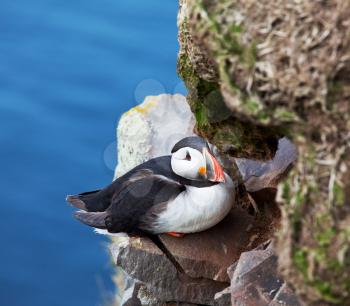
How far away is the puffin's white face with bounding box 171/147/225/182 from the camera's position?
3.55 metres

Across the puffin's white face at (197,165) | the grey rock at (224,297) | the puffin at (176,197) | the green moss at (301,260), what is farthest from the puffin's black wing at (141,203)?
the green moss at (301,260)

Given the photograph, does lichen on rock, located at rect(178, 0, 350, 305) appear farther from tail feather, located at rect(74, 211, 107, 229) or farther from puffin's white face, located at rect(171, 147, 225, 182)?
tail feather, located at rect(74, 211, 107, 229)

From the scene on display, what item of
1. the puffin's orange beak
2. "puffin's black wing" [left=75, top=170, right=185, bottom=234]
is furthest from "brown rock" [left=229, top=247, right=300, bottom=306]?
"puffin's black wing" [left=75, top=170, right=185, bottom=234]

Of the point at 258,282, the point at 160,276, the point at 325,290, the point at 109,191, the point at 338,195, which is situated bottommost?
the point at 325,290

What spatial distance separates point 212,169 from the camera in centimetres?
359

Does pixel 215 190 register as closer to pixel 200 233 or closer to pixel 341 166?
pixel 200 233

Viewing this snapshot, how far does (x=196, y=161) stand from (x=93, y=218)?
706 mm

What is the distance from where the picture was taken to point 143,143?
5.09 m

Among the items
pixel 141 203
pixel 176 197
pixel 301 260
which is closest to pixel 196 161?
pixel 176 197

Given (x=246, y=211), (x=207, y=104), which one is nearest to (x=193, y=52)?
(x=207, y=104)

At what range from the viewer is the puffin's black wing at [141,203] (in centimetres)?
366

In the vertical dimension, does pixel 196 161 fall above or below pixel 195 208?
above

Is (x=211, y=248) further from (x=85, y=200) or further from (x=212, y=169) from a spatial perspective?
(x=85, y=200)

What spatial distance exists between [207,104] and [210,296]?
129 centimetres
